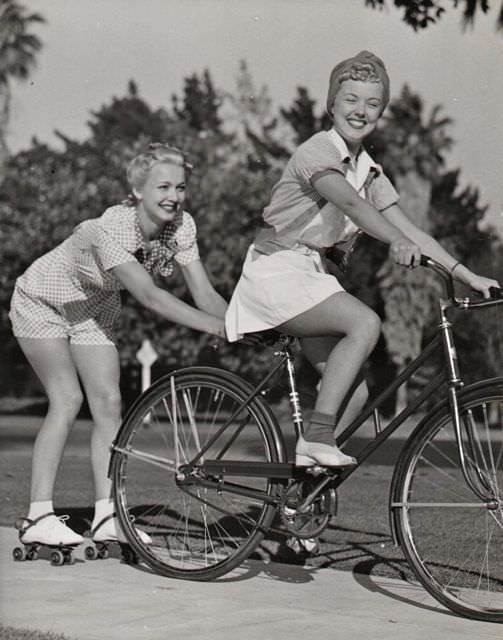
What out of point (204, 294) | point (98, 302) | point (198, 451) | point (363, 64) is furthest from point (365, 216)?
point (98, 302)

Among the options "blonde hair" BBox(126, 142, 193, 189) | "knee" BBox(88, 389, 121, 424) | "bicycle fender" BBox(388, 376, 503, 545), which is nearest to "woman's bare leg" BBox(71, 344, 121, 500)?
"knee" BBox(88, 389, 121, 424)

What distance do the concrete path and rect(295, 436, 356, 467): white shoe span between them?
1.53 ft

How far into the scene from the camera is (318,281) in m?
4.51

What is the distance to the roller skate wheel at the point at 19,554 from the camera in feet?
17.1

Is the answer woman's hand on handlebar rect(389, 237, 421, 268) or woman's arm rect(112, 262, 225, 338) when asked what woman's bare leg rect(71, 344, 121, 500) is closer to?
woman's arm rect(112, 262, 225, 338)

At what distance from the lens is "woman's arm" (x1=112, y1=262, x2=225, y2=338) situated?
477 centimetres

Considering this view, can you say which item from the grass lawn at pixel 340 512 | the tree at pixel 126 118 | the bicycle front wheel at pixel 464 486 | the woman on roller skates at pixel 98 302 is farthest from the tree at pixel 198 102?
the bicycle front wheel at pixel 464 486

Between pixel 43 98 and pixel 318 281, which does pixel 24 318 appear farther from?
pixel 43 98

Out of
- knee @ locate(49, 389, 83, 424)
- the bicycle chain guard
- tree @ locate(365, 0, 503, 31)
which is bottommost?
the bicycle chain guard

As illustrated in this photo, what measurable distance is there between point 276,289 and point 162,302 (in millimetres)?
515

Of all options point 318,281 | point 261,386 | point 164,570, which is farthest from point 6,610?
point 318,281

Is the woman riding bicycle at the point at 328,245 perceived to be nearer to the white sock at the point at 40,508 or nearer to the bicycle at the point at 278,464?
the bicycle at the point at 278,464

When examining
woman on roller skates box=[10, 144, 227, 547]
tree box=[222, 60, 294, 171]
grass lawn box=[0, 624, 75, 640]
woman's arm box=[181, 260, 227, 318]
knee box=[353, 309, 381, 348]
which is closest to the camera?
grass lawn box=[0, 624, 75, 640]

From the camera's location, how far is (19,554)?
5.22m
